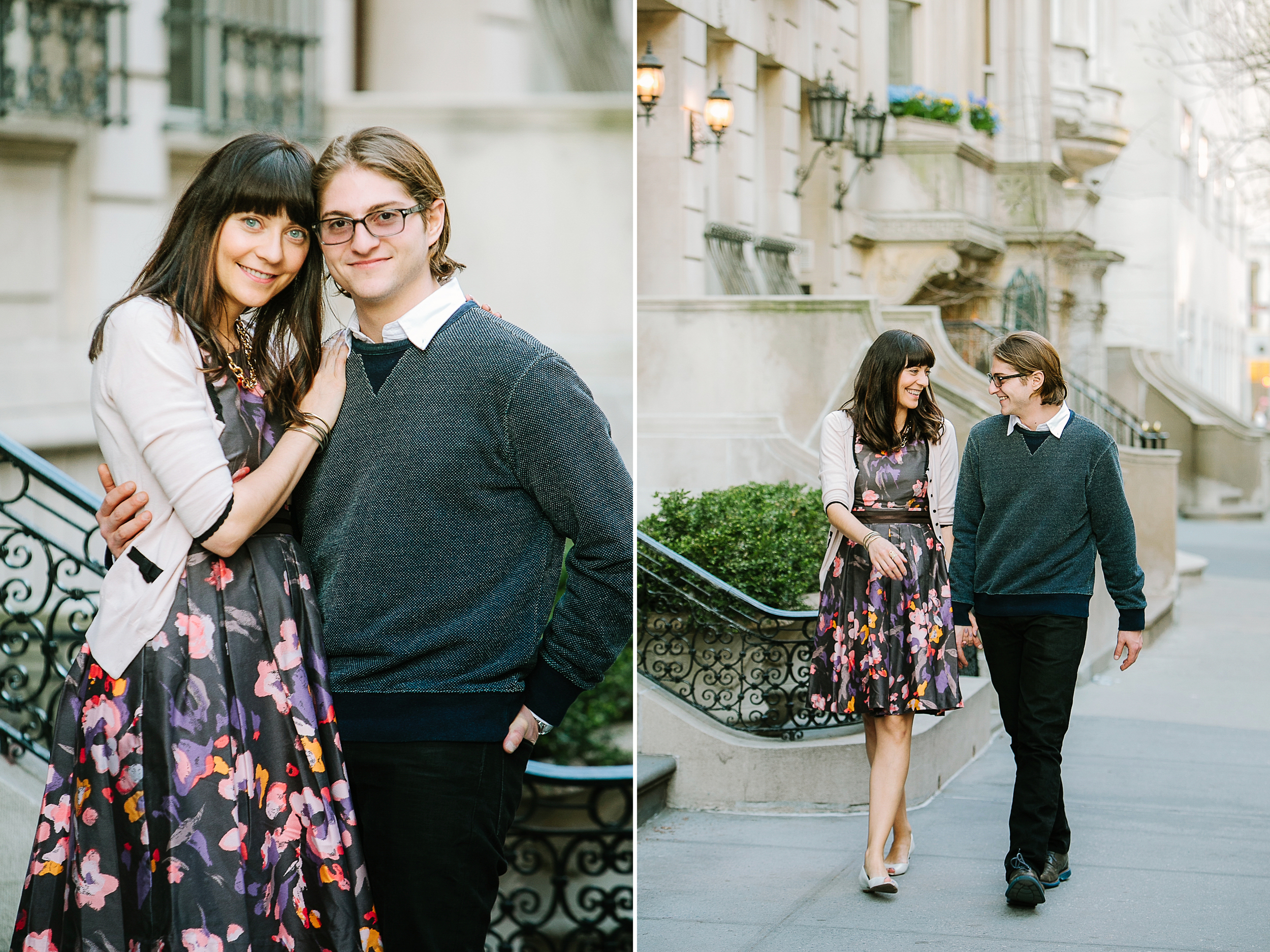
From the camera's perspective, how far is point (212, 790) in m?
1.87

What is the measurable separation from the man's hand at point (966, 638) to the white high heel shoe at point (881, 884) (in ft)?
1.72

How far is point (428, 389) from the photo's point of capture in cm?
193

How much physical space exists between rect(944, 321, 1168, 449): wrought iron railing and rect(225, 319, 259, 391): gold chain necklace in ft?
4.94

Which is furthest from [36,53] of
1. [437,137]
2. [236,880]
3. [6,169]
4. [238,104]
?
[236,880]

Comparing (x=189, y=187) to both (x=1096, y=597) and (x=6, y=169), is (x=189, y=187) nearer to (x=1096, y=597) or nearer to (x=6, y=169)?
(x=1096, y=597)

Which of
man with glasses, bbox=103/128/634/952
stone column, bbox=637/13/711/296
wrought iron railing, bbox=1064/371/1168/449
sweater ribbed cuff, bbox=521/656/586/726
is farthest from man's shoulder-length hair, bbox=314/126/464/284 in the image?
wrought iron railing, bbox=1064/371/1168/449

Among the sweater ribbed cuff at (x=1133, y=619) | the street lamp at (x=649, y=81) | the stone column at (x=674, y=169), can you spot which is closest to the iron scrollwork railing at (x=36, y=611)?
the stone column at (x=674, y=169)

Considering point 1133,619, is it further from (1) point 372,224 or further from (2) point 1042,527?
(1) point 372,224

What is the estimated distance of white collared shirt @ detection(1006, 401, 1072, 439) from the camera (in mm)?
2631

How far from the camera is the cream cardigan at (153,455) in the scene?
181 centimetres

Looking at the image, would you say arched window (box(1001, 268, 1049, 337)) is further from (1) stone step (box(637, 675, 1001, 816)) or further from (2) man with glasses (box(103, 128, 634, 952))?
(2) man with glasses (box(103, 128, 634, 952))

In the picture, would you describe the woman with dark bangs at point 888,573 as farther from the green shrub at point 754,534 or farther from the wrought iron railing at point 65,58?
the wrought iron railing at point 65,58

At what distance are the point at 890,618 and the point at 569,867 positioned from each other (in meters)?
5.04

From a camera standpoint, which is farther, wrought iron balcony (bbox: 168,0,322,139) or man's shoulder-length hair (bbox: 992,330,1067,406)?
wrought iron balcony (bbox: 168,0,322,139)
